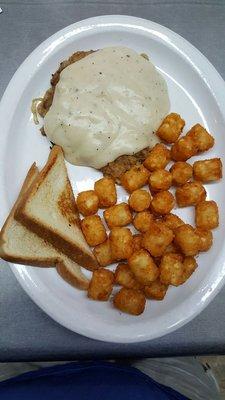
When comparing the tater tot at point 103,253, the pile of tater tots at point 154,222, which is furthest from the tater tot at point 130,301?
the tater tot at point 103,253

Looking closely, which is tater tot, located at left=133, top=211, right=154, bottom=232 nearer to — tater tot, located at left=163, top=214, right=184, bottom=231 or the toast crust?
tater tot, located at left=163, top=214, right=184, bottom=231

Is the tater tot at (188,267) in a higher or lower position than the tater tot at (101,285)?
higher

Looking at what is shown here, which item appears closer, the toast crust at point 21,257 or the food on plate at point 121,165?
the toast crust at point 21,257

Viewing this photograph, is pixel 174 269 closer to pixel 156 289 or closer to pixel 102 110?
pixel 156 289

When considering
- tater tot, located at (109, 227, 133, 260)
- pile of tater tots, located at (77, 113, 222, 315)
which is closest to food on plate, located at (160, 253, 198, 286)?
pile of tater tots, located at (77, 113, 222, 315)

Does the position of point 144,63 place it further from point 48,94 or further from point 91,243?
point 91,243

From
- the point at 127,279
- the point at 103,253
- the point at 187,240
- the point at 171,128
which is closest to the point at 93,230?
the point at 103,253

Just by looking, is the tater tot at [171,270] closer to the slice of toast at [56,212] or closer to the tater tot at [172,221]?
the tater tot at [172,221]
